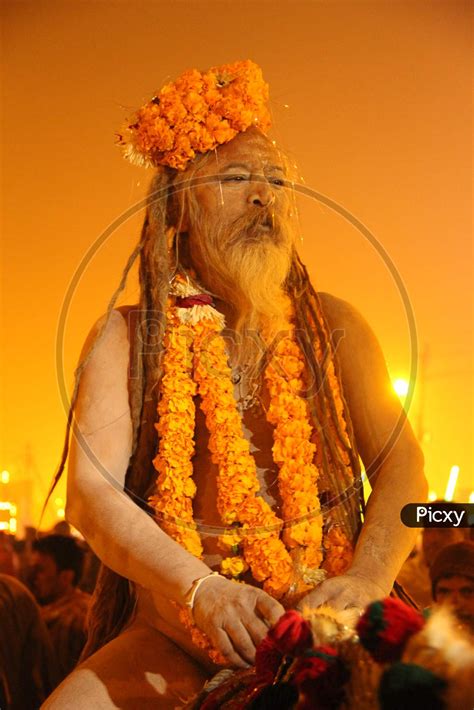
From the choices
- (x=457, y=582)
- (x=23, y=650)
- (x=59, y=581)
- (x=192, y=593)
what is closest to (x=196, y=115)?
(x=192, y=593)

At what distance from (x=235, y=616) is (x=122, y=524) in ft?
1.11

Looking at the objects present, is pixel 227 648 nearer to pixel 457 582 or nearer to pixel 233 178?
pixel 233 178

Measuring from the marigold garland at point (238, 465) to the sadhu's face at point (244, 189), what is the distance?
190mm

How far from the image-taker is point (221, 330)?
2176mm

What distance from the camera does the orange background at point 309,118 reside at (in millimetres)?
2688

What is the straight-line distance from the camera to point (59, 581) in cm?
358

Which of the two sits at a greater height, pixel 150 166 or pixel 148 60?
pixel 148 60

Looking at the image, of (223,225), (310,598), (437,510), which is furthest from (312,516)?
(223,225)

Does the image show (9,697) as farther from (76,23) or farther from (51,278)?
(76,23)

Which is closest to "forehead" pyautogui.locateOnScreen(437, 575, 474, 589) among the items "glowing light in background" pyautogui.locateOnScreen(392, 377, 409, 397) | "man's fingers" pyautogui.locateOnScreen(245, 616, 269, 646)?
"glowing light in background" pyautogui.locateOnScreen(392, 377, 409, 397)

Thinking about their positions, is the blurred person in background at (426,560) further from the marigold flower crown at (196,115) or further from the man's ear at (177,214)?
the marigold flower crown at (196,115)

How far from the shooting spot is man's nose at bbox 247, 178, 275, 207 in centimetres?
212

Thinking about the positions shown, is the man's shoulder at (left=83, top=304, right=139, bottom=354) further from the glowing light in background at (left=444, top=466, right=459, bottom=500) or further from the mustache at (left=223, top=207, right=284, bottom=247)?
the glowing light in background at (left=444, top=466, right=459, bottom=500)

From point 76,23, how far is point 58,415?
1162 millimetres
